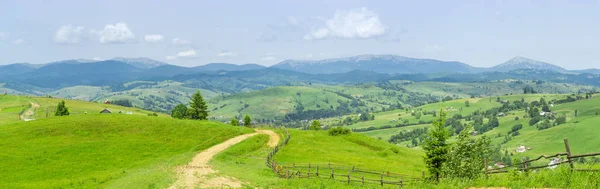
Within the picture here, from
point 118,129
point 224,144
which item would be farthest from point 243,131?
point 118,129

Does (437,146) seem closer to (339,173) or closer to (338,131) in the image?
(339,173)

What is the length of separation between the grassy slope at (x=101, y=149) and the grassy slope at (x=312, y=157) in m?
7.35

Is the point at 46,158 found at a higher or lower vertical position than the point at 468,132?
lower

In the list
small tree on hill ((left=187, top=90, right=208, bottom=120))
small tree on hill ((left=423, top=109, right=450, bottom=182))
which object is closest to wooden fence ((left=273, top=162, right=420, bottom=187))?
small tree on hill ((left=423, top=109, right=450, bottom=182))

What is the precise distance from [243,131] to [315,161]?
85.3ft

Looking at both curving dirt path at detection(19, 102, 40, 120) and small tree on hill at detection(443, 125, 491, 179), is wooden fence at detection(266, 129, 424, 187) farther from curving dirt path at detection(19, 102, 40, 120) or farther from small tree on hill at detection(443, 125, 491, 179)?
curving dirt path at detection(19, 102, 40, 120)

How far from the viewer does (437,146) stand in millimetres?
43406

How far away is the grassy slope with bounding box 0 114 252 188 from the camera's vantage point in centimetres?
5175

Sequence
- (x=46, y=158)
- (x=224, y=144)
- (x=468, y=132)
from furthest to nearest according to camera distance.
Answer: (x=224, y=144) → (x=46, y=158) → (x=468, y=132)

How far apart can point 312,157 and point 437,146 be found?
28714 millimetres

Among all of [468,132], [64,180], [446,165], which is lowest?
[64,180]

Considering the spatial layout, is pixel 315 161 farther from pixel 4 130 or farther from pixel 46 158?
pixel 4 130

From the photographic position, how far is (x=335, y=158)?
225 feet

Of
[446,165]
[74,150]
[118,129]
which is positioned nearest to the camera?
[446,165]
